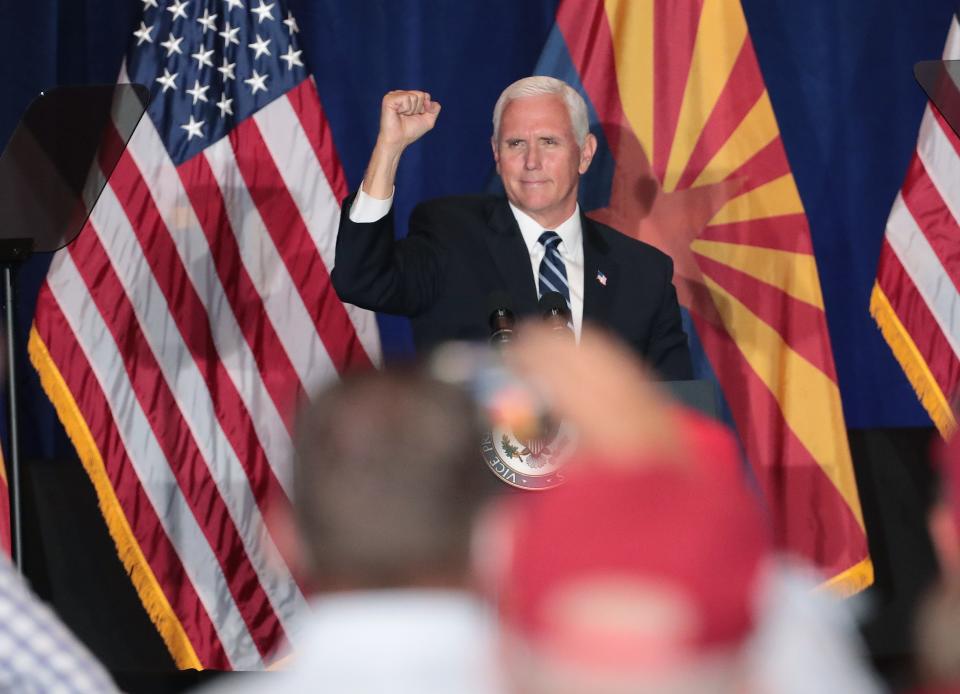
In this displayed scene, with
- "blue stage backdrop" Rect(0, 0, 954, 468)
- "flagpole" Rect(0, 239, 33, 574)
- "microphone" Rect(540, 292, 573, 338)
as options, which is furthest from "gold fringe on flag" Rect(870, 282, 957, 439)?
"flagpole" Rect(0, 239, 33, 574)

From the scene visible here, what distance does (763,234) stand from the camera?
4133 millimetres

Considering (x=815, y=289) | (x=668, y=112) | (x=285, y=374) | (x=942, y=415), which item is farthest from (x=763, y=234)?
(x=285, y=374)

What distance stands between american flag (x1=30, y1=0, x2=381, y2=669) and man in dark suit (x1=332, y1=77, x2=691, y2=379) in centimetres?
94

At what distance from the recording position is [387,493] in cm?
82

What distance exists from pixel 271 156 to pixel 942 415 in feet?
7.28

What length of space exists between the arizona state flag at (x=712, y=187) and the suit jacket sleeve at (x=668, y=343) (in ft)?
3.19

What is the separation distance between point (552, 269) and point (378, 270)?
0.47 m

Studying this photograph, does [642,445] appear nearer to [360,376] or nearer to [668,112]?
[360,376]

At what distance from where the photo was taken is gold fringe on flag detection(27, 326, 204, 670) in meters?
3.81

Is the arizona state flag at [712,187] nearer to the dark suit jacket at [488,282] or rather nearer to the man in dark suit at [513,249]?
the man in dark suit at [513,249]

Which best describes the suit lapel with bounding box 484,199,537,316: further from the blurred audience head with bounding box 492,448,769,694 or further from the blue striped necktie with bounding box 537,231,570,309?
the blurred audience head with bounding box 492,448,769,694

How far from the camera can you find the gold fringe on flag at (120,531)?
3809 mm

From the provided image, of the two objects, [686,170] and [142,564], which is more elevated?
[686,170]

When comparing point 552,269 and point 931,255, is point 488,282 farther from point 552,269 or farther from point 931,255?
point 931,255
